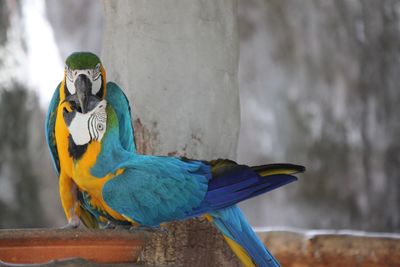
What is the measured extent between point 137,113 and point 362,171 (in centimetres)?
390

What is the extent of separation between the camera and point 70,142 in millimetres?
1978

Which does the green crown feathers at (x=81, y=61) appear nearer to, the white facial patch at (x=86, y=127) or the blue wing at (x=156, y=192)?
the white facial patch at (x=86, y=127)

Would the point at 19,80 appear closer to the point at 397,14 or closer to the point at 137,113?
the point at 397,14

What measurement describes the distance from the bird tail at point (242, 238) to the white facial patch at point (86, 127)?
1.06 feet

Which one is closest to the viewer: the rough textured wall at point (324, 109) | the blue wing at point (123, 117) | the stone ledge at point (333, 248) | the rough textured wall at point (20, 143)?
the blue wing at point (123, 117)

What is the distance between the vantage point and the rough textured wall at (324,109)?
580 cm

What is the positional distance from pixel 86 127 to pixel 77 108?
0.17 ft

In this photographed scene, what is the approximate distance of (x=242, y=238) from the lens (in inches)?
74.4

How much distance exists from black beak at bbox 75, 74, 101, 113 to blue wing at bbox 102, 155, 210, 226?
189 millimetres

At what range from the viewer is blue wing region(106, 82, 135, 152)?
2.08 m

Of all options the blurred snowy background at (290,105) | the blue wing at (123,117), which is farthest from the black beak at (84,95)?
the blurred snowy background at (290,105)

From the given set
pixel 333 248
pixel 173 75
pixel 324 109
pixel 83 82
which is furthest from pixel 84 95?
pixel 324 109

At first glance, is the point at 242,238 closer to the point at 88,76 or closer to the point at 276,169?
the point at 276,169

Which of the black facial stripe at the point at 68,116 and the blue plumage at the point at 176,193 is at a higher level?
the black facial stripe at the point at 68,116
